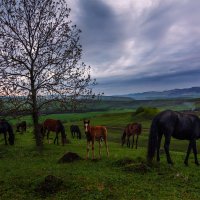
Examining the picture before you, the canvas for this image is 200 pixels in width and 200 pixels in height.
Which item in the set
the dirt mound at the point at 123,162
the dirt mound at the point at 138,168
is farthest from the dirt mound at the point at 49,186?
the dirt mound at the point at 123,162

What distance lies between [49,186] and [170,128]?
7842mm

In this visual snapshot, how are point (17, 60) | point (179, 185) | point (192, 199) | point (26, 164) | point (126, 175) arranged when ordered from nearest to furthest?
point (192, 199) < point (179, 185) < point (126, 175) < point (26, 164) < point (17, 60)

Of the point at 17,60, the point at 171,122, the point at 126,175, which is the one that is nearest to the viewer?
the point at 126,175

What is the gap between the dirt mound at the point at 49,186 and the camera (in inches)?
518

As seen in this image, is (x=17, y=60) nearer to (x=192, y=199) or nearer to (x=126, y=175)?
(x=126, y=175)

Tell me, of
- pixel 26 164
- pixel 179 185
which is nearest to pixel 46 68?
pixel 26 164

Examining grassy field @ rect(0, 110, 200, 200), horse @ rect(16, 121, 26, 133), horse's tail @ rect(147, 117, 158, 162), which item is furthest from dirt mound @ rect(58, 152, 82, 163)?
horse @ rect(16, 121, 26, 133)

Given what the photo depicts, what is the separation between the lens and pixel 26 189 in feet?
45.3

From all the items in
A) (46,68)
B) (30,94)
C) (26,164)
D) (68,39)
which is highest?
(68,39)

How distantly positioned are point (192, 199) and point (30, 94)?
635 inches

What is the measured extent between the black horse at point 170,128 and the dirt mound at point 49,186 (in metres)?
5.70

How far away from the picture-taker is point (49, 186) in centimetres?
1343

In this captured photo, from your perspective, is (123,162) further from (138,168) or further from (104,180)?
(104,180)

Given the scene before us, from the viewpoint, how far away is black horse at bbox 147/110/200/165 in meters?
17.0
